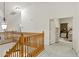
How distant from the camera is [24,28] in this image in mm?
8359

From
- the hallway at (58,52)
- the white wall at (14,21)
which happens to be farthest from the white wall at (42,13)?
the hallway at (58,52)

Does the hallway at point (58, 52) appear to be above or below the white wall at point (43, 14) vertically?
below

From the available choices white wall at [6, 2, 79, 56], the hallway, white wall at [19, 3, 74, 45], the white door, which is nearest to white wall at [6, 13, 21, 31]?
white wall at [6, 2, 79, 56]

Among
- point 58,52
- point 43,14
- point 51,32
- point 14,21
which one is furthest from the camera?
point 14,21

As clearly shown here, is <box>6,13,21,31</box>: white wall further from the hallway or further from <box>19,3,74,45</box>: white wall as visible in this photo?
the hallway

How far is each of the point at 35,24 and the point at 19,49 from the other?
439 cm

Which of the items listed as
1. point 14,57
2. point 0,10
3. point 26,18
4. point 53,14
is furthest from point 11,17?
point 14,57

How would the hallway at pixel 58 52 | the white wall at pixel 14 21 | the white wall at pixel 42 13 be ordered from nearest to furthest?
the hallway at pixel 58 52
the white wall at pixel 42 13
the white wall at pixel 14 21

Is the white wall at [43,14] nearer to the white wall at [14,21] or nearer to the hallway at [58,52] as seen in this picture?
the white wall at [14,21]

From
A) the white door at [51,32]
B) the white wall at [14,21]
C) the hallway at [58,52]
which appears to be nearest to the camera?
the hallway at [58,52]

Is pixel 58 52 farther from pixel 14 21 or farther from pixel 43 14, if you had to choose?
pixel 14 21

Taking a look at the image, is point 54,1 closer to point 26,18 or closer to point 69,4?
point 69,4

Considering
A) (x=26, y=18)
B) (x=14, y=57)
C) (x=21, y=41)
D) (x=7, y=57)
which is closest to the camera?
(x=21, y=41)

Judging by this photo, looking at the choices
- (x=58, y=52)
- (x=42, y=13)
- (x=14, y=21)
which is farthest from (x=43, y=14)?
(x=14, y=21)
